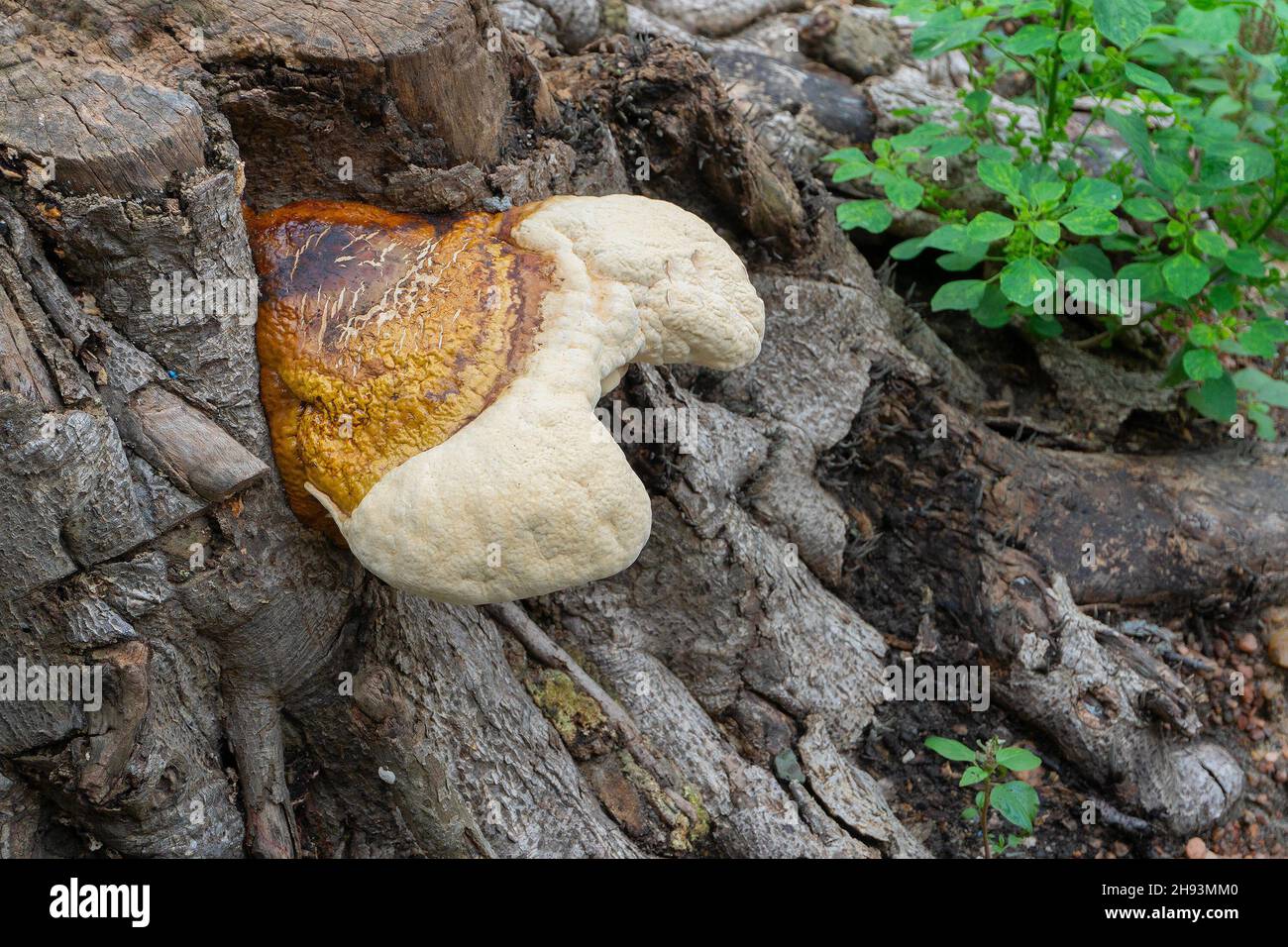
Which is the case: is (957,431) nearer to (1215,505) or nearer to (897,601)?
(897,601)

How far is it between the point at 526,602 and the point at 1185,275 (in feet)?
11.2

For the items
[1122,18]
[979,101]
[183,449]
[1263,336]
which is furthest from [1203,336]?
[183,449]

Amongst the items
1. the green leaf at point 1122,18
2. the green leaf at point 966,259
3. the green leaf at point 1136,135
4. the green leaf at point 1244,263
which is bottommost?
the green leaf at point 966,259

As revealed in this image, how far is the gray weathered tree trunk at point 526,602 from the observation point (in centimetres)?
262

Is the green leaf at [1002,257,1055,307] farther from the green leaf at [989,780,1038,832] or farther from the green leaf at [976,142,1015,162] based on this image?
the green leaf at [989,780,1038,832]

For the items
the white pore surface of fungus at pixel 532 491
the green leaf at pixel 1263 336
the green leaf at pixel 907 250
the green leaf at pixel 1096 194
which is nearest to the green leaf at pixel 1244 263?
the green leaf at pixel 1263 336

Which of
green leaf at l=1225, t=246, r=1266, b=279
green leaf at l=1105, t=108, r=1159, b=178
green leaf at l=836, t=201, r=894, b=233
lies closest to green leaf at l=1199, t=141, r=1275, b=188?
green leaf at l=1105, t=108, r=1159, b=178

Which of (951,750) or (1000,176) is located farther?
(1000,176)

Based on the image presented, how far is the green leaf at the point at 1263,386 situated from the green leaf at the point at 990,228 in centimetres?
211

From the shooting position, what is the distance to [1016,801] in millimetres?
3949

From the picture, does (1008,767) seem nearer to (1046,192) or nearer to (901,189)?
(1046,192)

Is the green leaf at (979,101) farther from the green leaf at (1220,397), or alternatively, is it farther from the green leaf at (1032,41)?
the green leaf at (1220,397)

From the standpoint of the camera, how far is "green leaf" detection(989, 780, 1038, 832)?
12.7ft

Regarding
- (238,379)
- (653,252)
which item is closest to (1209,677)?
(653,252)
